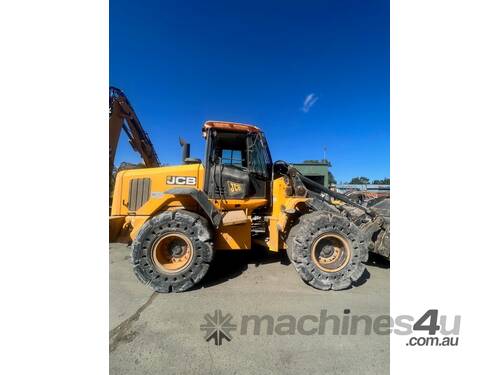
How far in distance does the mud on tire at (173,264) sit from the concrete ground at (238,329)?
0.17 metres

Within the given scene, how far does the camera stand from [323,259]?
10.9ft

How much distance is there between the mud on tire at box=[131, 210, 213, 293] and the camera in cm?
304

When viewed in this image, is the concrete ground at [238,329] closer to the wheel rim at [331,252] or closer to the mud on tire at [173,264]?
the mud on tire at [173,264]

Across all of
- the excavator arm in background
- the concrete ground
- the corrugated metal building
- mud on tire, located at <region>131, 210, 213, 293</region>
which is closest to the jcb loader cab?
mud on tire, located at <region>131, 210, 213, 293</region>

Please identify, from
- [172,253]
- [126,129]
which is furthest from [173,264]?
[126,129]

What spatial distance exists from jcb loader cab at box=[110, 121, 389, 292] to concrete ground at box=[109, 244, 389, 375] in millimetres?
306

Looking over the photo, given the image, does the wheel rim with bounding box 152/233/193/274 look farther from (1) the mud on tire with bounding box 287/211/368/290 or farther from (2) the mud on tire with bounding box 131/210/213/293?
(1) the mud on tire with bounding box 287/211/368/290

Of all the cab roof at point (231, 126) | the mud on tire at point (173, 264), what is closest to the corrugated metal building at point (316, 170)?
the cab roof at point (231, 126)

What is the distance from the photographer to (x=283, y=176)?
4.06 meters

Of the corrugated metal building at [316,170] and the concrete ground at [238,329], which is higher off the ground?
the corrugated metal building at [316,170]

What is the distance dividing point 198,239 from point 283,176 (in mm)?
2048

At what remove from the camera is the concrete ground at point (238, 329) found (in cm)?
180

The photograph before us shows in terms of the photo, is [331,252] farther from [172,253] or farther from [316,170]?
[316,170]
